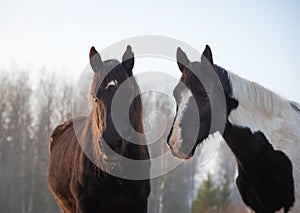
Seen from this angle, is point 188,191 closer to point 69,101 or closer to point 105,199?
point 69,101

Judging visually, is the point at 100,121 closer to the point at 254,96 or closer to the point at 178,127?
the point at 178,127

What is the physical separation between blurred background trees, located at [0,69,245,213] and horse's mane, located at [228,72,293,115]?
20793 millimetres

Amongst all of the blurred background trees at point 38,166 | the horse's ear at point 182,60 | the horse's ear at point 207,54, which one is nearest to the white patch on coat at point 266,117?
the horse's ear at point 207,54

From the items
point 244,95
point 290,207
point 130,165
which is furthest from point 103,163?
point 290,207

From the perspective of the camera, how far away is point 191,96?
16.4ft

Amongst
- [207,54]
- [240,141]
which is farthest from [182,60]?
[240,141]

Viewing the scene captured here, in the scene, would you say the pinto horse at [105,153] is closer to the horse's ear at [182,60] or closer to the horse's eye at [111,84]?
the horse's eye at [111,84]

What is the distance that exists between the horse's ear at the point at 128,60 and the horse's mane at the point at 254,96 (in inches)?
52.6

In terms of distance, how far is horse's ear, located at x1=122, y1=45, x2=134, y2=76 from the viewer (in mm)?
5723

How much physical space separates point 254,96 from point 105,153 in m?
1.95

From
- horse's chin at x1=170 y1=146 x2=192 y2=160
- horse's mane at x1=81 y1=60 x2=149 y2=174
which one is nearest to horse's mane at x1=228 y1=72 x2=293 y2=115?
horse's chin at x1=170 y1=146 x2=192 y2=160

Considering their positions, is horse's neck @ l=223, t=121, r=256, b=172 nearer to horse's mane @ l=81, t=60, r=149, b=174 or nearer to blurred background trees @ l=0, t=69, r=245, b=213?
horse's mane @ l=81, t=60, r=149, b=174

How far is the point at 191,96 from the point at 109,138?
3.56 feet

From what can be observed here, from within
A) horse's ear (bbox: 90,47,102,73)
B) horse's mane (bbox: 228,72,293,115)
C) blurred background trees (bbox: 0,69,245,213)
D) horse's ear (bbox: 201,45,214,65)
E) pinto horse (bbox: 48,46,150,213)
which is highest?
horse's ear (bbox: 201,45,214,65)
